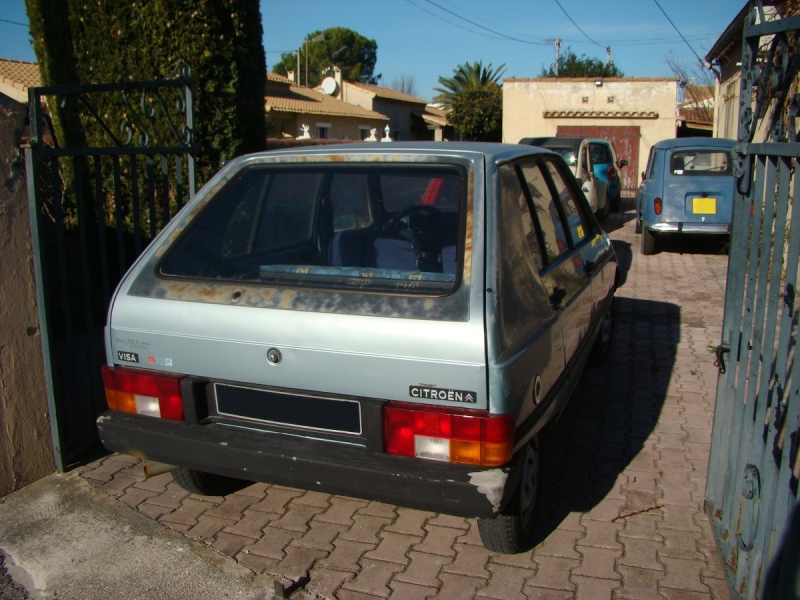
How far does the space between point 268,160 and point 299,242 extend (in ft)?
1.38

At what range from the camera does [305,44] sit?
65.6m

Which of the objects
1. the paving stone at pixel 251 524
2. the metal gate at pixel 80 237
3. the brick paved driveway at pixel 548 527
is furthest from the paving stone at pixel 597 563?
the metal gate at pixel 80 237

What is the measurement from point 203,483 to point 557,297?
2.00 meters

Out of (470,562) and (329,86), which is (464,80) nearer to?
(329,86)

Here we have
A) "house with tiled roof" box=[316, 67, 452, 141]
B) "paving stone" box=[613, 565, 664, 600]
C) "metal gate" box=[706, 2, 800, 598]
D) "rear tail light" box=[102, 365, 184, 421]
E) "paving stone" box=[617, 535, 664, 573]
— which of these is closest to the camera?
"metal gate" box=[706, 2, 800, 598]

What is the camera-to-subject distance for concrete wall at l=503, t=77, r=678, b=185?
931 inches

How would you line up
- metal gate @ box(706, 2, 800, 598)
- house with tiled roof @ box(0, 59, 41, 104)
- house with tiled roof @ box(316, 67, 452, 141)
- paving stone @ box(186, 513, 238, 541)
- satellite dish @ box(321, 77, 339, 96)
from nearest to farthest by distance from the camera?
1. metal gate @ box(706, 2, 800, 598)
2. paving stone @ box(186, 513, 238, 541)
3. house with tiled roof @ box(0, 59, 41, 104)
4. satellite dish @ box(321, 77, 339, 96)
5. house with tiled roof @ box(316, 67, 452, 141)

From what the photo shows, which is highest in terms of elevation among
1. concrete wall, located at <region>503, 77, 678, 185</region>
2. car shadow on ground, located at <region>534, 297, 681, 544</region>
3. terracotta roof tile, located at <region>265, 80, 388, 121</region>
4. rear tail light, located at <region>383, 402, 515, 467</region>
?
terracotta roof tile, located at <region>265, 80, 388, 121</region>

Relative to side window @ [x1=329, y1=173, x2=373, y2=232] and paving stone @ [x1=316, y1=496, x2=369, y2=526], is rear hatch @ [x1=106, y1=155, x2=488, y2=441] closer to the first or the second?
side window @ [x1=329, y1=173, x2=373, y2=232]

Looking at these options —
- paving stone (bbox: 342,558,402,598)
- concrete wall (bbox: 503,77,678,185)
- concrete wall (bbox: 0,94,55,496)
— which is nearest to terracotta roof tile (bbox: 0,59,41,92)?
concrete wall (bbox: 503,77,678,185)

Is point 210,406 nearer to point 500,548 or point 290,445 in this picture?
point 290,445

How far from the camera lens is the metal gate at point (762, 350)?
7.66 ft

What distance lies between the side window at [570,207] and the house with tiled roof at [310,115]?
26961 millimetres

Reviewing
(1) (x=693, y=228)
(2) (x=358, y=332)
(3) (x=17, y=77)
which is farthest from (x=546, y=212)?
(3) (x=17, y=77)
